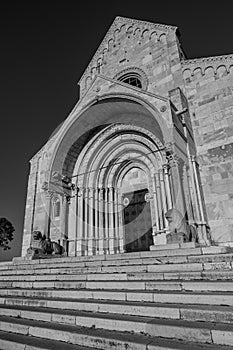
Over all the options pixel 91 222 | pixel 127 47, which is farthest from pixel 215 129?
pixel 127 47

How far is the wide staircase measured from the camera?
7.54 ft

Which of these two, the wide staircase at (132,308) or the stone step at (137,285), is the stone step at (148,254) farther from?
the stone step at (137,285)

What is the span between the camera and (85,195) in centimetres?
1087

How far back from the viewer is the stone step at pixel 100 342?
2100 mm

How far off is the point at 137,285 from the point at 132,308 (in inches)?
26.5

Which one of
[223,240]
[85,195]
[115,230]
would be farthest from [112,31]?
[223,240]

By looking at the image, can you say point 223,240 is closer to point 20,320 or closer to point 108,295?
point 108,295

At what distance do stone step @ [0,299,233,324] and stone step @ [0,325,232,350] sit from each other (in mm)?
358

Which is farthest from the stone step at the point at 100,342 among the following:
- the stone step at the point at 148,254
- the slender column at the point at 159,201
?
the slender column at the point at 159,201

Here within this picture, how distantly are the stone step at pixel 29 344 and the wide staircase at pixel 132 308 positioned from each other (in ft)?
0.04

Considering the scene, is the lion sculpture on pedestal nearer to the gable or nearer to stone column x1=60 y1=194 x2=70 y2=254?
stone column x1=60 y1=194 x2=70 y2=254

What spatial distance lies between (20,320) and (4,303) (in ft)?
3.97

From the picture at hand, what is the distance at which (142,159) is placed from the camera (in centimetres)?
1073

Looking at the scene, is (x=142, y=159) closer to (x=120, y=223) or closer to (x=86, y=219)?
(x=120, y=223)
